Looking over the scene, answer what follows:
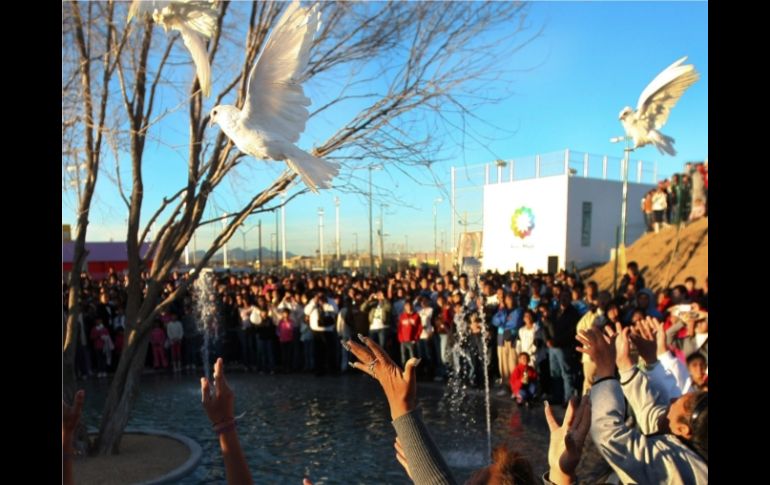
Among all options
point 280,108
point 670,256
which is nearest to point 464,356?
point 280,108

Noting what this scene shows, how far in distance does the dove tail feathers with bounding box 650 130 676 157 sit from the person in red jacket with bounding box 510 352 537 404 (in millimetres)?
3543

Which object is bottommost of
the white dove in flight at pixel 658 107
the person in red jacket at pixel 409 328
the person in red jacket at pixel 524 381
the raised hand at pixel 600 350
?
the person in red jacket at pixel 524 381

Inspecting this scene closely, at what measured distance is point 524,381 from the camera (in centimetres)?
812

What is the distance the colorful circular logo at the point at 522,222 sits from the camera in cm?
2377

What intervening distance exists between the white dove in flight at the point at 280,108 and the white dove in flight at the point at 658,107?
371cm

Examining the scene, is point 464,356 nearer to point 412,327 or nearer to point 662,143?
point 412,327

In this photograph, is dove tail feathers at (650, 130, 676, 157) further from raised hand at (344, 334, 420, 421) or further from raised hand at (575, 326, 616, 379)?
raised hand at (344, 334, 420, 421)

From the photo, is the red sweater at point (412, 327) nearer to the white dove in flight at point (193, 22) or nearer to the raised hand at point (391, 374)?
the white dove in flight at point (193, 22)

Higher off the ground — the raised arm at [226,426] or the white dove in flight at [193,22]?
the white dove in flight at [193,22]

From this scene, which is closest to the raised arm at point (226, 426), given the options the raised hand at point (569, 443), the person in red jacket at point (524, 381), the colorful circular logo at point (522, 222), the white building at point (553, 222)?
the raised hand at point (569, 443)

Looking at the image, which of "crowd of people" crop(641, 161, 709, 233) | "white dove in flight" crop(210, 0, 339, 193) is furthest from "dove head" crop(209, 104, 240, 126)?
"crowd of people" crop(641, 161, 709, 233)
